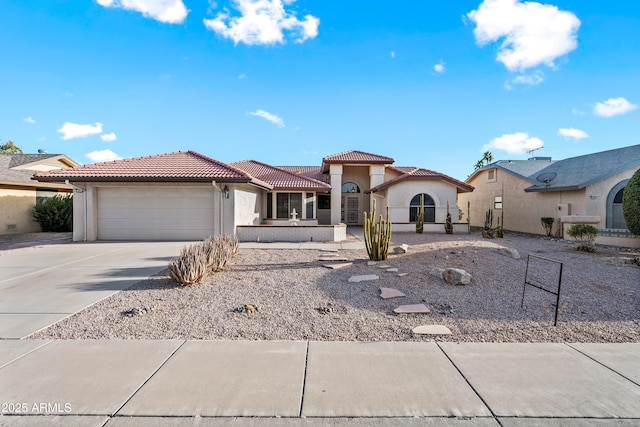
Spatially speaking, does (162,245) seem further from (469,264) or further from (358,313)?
Answer: (469,264)

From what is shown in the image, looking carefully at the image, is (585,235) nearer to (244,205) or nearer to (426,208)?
(426,208)

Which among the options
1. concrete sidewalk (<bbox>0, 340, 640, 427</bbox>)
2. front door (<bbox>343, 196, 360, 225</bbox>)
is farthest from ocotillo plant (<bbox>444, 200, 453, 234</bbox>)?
concrete sidewalk (<bbox>0, 340, 640, 427</bbox>)

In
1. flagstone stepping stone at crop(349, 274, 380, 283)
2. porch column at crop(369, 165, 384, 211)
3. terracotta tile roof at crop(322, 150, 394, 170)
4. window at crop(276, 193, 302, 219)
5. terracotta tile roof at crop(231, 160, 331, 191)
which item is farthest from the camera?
porch column at crop(369, 165, 384, 211)

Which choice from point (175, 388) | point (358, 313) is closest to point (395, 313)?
point (358, 313)

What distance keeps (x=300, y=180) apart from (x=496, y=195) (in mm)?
15731

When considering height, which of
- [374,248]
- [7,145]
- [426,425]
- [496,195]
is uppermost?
[7,145]

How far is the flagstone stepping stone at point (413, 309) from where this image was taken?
530 cm

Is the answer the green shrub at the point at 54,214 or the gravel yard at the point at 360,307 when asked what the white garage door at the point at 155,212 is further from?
the gravel yard at the point at 360,307

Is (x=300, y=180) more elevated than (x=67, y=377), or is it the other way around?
(x=300, y=180)

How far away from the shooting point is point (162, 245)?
42.4ft

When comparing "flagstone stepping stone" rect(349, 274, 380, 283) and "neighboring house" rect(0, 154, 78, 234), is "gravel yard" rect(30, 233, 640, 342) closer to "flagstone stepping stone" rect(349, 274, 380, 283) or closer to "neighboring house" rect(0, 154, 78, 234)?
"flagstone stepping stone" rect(349, 274, 380, 283)

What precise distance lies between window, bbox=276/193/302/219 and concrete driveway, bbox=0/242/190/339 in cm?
905

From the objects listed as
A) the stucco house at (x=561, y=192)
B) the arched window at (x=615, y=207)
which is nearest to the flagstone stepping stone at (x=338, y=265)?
the stucco house at (x=561, y=192)

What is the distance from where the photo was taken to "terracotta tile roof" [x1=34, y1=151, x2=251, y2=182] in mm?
13508
